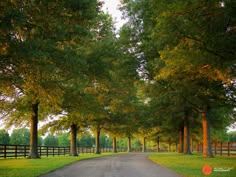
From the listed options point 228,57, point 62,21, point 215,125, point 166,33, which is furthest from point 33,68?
point 215,125

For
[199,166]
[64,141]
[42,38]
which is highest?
[42,38]

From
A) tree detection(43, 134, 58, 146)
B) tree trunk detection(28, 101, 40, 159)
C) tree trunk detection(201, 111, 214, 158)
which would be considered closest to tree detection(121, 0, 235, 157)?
tree trunk detection(201, 111, 214, 158)

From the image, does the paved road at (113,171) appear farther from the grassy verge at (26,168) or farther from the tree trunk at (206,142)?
the tree trunk at (206,142)

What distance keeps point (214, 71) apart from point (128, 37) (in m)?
13.3

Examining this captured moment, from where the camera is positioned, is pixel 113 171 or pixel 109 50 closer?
pixel 113 171

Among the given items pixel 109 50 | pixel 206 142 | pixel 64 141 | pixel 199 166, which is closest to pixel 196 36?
pixel 199 166

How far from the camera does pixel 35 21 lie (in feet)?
48.6

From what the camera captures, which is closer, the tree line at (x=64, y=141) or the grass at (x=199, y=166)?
the grass at (x=199, y=166)

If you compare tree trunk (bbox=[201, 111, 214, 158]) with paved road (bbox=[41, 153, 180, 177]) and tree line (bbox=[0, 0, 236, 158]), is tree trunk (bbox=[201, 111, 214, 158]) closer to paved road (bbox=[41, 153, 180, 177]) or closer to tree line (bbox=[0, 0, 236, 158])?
tree line (bbox=[0, 0, 236, 158])

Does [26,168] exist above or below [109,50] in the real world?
below

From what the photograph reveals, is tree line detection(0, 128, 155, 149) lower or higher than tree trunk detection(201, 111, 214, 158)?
lower

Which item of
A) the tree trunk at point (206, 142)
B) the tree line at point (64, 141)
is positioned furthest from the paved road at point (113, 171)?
the tree line at point (64, 141)

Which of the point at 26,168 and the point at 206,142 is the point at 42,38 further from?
the point at 206,142

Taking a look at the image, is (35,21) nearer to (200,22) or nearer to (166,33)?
(166,33)
